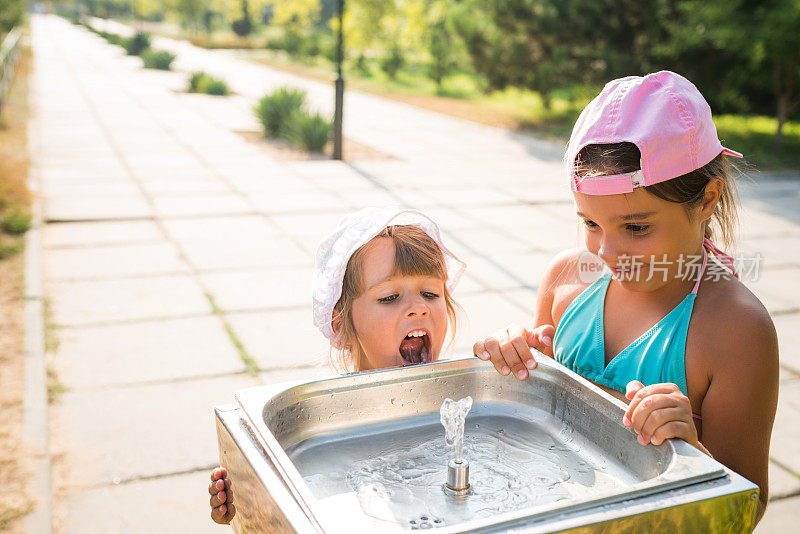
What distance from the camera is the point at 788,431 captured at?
3.06m

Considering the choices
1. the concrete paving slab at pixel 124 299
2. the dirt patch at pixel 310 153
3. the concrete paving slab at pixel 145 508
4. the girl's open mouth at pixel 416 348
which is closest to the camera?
the girl's open mouth at pixel 416 348

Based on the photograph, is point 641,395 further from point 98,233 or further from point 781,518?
point 98,233

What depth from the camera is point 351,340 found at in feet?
6.03

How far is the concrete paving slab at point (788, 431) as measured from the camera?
287 cm

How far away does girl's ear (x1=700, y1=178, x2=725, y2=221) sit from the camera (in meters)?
1.41

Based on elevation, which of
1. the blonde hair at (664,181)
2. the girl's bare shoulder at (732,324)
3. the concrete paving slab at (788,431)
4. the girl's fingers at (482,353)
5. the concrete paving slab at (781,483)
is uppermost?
the blonde hair at (664,181)

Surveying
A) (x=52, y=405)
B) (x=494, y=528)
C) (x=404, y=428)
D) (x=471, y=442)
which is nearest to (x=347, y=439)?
(x=404, y=428)

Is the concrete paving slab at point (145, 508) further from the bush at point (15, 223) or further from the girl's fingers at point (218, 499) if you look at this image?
the bush at point (15, 223)

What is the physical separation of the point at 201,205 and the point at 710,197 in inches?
218

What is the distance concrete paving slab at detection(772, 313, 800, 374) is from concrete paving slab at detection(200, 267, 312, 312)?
239 centimetres

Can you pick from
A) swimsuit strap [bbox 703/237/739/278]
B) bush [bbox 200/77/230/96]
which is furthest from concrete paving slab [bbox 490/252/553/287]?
bush [bbox 200/77/230/96]

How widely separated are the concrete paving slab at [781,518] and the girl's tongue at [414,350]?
4.35 ft

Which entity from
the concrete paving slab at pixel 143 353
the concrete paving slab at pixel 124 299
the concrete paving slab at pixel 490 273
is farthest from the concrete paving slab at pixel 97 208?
the concrete paving slab at pixel 490 273

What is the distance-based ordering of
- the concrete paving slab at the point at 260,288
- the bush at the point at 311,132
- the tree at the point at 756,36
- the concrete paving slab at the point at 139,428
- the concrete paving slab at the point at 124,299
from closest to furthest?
the concrete paving slab at the point at 139,428
the concrete paving slab at the point at 124,299
the concrete paving slab at the point at 260,288
the tree at the point at 756,36
the bush at the point at 311,132
